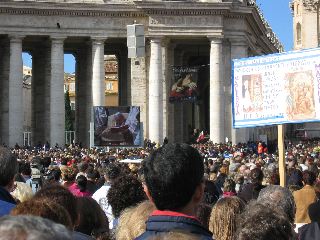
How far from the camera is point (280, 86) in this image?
19109 mm

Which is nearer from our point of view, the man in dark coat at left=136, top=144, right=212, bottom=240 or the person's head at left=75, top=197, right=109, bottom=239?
the man in dark coat at left=136, top=144, right=212, bottom=240

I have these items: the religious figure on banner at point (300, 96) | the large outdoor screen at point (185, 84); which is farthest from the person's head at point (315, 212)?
the large outdoor screen at point (185, 84)

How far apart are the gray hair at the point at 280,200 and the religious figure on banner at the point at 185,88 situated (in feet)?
185

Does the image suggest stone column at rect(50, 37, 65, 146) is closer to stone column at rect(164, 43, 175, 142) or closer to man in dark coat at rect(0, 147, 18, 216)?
stone column at rect(164, 43, 175, 142)

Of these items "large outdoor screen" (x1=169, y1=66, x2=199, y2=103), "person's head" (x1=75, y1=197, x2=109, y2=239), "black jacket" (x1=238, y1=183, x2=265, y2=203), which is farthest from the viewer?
"large outdoor screen" (x1=169, y1=66, x2=199, y2=103)

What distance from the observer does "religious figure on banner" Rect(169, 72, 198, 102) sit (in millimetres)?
66562

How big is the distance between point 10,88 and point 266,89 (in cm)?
5137

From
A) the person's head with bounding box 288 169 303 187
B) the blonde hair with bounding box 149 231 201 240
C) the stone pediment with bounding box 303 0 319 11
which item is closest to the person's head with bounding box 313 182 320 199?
the person's head with bounding box 288 169 303 187

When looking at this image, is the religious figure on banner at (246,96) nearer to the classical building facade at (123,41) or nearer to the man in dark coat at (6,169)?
the man in dark coat at (6,169)

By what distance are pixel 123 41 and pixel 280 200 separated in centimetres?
→ 6426

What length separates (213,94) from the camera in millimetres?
69500

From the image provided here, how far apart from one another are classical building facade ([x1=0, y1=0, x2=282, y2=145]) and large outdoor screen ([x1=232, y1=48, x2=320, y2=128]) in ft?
159

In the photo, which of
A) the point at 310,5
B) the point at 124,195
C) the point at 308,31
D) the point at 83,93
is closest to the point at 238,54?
the point at 83,93

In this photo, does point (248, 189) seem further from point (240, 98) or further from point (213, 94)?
point (213, 94)
